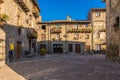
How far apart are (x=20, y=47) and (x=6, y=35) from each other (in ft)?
17.8

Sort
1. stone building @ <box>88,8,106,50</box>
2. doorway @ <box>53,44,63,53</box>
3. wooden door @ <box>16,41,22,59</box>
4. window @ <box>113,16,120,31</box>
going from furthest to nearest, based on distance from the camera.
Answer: stone building @ <box>88,8,106,50</box>
doorway @ <box>53,44,63,53</box>
wooden door @ <box>16,41,22,59</box>
window @ <box>113,16,120,31</box>

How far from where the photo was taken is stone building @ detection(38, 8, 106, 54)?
37844 mm

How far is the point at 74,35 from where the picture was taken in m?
38.2

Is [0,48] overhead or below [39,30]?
below

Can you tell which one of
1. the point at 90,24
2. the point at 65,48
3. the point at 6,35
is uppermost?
the point at 90,24

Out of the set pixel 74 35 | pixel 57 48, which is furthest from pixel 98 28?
pixel 57 48

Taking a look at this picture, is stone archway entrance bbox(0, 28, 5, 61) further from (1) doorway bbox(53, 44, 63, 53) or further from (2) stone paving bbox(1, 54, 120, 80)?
(1) doorway bbox(53, 44, 63, 53)

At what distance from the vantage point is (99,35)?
3841cm

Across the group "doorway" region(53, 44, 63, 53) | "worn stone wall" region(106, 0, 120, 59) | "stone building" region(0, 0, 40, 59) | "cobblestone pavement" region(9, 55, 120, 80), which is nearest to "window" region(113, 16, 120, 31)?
"worn stone wall" region(106, 0, 120, 59)

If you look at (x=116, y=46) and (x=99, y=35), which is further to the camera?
(x=99, y=35)

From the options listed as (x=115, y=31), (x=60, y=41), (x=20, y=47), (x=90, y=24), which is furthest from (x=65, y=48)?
(x=115, y=31)

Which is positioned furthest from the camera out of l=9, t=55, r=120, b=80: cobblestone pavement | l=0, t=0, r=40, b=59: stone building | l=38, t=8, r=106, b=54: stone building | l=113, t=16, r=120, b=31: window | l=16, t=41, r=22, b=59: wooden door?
l=38, t=8, r=106, b=54: stone building

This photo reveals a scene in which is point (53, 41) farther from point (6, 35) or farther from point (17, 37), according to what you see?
point (6, 35)

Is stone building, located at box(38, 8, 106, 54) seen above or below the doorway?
above
